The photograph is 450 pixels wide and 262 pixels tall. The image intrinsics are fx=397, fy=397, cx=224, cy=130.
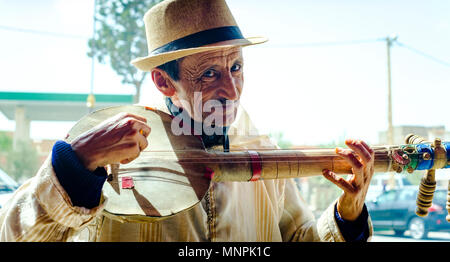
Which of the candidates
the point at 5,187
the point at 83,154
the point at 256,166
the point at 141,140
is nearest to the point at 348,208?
the point at 256,166

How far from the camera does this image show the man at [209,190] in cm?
103

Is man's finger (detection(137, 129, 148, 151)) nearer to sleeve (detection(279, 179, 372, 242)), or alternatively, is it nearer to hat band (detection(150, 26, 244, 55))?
hat band (detection(150, 26, 244, 55))

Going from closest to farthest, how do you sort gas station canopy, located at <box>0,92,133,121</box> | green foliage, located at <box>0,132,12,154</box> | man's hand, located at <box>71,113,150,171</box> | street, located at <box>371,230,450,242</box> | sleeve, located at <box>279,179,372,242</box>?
Result: man's hand, located at <box>71,113,150,171</box>, sleeve, located at <box>279,179,372,242</box>, street, located at <box>371,230,450,242</box>, gas station canopy, located at <box>0,92,133,121</box>, green foliage, located at <box>0,132,12,154</box>

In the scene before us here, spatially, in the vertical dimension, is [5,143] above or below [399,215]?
above

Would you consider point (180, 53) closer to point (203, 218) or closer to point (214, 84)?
point (214, 84)

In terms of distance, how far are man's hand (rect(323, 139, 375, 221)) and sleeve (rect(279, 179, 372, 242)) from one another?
75 millimetres

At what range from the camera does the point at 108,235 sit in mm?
1352

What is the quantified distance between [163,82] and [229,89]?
35cm

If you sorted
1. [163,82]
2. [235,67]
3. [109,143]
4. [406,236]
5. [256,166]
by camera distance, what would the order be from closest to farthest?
[109,143], [256,166], [235,67], [163,82], [406,236]

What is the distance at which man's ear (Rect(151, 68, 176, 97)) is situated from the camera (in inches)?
65.2

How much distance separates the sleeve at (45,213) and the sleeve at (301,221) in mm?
860

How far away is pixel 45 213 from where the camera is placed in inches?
40.8

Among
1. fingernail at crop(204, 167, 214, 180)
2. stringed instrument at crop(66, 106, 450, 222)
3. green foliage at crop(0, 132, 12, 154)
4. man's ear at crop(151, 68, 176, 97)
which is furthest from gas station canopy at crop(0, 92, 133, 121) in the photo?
fingernail at crop(204, 167, 214, 180)
